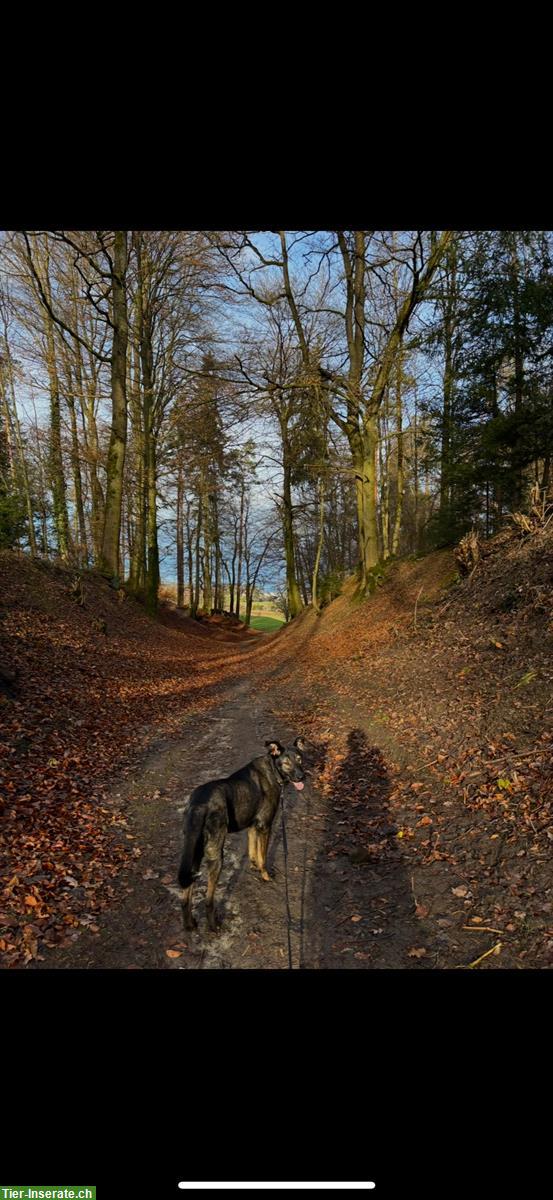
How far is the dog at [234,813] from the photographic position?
2926 millimetres

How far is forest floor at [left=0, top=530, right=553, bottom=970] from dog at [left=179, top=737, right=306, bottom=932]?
235 millimetres

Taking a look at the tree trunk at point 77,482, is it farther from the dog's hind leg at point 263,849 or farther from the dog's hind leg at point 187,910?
the dog's hind leg at point 187,910

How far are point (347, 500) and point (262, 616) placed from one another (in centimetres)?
2207

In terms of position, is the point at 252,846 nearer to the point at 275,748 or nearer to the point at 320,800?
the point at 275,748

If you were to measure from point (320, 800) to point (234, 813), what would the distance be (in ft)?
5.95

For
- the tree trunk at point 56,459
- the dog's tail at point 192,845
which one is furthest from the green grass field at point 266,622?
the dog's tail at point 192,845

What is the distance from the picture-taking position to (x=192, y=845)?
2.91 meters

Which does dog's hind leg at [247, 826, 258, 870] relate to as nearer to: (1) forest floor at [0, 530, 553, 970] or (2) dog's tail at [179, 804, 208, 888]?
(1) forest floor at [0, 530, 553, 970]

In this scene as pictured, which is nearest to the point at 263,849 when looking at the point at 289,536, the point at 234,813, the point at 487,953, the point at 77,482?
the point at 234,813
